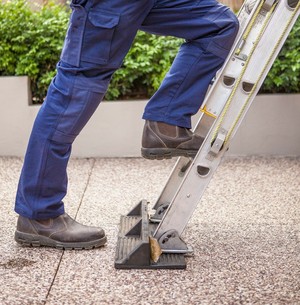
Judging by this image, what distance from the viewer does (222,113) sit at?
3.24 m

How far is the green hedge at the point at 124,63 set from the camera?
6.09m

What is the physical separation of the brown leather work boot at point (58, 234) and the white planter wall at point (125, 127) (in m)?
2.64

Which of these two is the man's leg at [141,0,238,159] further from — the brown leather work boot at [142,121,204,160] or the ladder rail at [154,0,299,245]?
the ladder rail at [154,0,299,245]

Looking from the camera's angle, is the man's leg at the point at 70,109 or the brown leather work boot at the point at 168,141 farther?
the brown leather work boot at the point at 168,141

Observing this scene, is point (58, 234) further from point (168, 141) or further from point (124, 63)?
point (124, 63)

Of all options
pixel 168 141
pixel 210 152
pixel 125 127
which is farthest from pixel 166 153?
pixel 125 127

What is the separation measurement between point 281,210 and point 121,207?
36.0 inches

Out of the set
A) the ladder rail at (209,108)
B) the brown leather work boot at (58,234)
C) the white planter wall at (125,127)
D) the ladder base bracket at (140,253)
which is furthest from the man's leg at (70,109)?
the white planter wall at (125,127)

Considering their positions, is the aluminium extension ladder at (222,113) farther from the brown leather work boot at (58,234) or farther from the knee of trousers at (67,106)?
the knee of trousers at (67,106)

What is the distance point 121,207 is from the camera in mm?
4527

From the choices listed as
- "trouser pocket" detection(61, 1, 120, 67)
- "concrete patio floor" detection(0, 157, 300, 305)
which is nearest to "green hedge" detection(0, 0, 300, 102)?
"concrete patio floor" detection(0, 157, 300, 305)

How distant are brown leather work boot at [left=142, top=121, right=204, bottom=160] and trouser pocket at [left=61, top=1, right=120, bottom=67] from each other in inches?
14.9

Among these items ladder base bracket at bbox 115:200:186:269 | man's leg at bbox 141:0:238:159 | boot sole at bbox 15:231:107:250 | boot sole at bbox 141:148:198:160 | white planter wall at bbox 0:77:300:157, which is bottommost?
white planter wall at bbox 0:77:300:157

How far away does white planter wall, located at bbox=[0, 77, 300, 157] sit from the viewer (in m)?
6.11
